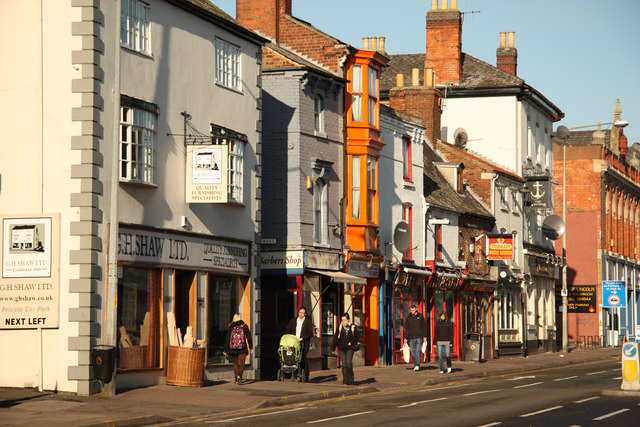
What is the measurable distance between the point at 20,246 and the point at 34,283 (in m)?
0.85

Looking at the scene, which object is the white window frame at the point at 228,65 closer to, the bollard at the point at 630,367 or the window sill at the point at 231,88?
the window sill at the point at 231,88

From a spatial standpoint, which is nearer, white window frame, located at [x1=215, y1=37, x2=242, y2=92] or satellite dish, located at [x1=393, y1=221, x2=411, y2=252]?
white window frame, located at [x1=215, y1=37, x2=242, y2=92]

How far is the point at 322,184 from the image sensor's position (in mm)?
34156

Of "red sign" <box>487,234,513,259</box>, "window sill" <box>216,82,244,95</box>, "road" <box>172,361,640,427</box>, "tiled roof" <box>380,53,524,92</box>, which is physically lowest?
"road" <box>172,361,640,427</box>

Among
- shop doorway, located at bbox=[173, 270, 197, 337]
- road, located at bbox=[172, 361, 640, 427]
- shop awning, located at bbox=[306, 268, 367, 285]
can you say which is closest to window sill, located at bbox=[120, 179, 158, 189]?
shop doorway, located at bbox=[173, 270, 197, 337]

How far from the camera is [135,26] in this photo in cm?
2452

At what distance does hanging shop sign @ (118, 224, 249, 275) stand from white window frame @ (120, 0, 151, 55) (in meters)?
4.18

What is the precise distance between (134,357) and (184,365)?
1266mm

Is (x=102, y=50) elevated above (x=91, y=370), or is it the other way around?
(x=102, y=50)

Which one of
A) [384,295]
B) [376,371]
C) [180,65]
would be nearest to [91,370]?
[180,65]

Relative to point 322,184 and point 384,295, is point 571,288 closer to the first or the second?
point 384,295

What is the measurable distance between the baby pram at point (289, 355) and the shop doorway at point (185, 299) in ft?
7.63

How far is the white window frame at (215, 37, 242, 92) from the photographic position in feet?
92.6

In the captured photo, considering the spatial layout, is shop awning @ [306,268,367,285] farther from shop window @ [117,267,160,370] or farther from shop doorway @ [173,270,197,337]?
shop window @ [117,267,160,370]
